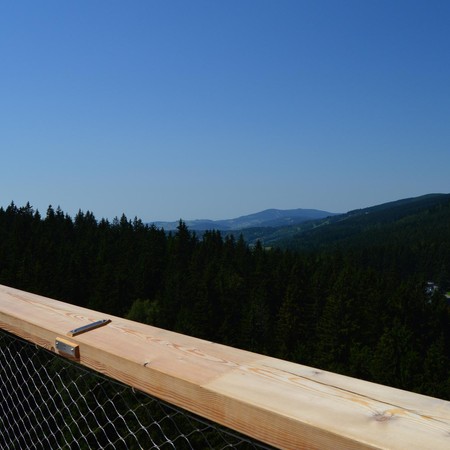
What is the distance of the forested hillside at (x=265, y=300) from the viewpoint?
5244 cm

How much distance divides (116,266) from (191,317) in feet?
75.9

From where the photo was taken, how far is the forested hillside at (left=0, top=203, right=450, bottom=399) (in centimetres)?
5244

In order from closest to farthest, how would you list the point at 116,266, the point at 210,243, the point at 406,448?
1. the point at 406,448
2. the point at 116,266
3. the point at 210,243

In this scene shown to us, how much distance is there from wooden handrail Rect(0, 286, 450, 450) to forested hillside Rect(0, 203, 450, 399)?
50335 mm

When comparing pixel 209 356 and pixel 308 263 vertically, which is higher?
pixel 209 356

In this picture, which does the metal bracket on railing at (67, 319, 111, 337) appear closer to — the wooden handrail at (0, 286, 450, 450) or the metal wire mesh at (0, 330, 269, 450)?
the wooden handrail at (0, 286, 450, 450)

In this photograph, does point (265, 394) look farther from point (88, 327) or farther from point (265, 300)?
point (265, 300)

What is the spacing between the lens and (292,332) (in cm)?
5891

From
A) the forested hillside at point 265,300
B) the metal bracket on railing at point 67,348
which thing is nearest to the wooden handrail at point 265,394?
the metal bracket on railing at point 67,348

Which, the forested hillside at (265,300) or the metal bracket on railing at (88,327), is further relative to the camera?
the forested hillside at (265,300)

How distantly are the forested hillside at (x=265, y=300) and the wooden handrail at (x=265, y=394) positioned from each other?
5033cm

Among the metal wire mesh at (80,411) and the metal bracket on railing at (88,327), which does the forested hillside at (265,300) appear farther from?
the metal bracket on railing at (88,327)

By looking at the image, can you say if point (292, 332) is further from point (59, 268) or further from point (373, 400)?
point (373, 400)

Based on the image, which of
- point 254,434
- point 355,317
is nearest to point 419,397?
point 254,434
